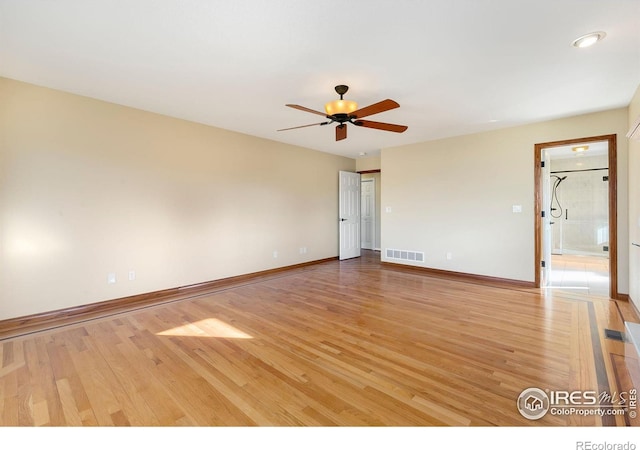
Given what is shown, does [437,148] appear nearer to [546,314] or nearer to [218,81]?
[546,314]

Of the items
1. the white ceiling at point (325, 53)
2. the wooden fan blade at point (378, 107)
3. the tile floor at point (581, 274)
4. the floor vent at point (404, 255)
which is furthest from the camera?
the floor vent at point (404, 255)

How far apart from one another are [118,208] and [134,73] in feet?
5.61

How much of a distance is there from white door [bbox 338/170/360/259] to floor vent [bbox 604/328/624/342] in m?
4.66

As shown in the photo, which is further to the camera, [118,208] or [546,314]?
[118,208]

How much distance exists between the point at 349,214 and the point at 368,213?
1.70 metres

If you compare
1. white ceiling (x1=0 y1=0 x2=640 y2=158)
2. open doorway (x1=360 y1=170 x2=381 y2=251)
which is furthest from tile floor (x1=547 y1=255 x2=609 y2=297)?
open doorway (x1=360 y1=170 x2=381 y2=251)

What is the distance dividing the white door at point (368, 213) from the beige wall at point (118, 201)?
11.9 ft

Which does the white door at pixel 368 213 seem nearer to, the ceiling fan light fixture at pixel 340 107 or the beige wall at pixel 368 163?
the beige wall at pixel 368 163

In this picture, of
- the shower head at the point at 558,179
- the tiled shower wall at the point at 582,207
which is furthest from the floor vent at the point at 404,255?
the shower head at the point at 558,179

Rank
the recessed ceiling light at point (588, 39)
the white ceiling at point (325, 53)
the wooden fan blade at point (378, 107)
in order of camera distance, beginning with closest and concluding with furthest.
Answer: the white ceiling at point (325, 53)
the recessed ceiling light at point (588, 39)
the wooden fan blade at point (378, 107)

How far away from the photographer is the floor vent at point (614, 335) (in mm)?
2678
